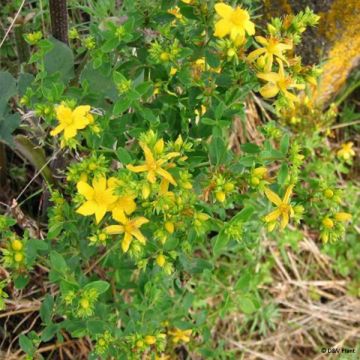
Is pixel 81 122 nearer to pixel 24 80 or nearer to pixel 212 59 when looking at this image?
pixel 212 59

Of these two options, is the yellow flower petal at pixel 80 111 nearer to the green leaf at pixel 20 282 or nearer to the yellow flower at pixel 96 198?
the yellow flower at pixel 96 198

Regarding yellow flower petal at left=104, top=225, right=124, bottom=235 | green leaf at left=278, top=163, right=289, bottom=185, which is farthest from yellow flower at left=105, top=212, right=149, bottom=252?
green leaf at left=278, top=163, right=289, bottom=185

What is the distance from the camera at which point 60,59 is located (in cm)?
161

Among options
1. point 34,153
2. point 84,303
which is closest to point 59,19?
point 34,153

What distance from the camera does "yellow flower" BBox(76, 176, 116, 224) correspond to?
4.00ft

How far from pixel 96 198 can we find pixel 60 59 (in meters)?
0.57

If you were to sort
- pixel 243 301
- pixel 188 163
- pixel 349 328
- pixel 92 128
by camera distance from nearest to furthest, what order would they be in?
pixel 92 128 → pixel 188 163 → pixel 243 301 → pixel 349 328

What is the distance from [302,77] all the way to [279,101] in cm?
10

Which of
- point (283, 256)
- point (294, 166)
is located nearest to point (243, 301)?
point (283, 256)

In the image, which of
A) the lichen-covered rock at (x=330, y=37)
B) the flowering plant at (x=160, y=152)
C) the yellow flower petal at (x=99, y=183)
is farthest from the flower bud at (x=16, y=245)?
the lichen-covered rock at (x=330, y=37)

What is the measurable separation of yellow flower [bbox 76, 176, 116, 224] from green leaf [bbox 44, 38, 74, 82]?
1.65 ft

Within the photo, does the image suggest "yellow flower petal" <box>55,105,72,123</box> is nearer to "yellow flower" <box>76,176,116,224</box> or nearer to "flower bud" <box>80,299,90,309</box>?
"yellow flower" <box>76,176,116,224</box>

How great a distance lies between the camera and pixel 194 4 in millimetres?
1244

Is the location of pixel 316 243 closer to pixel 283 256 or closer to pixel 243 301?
pixel 283 256
